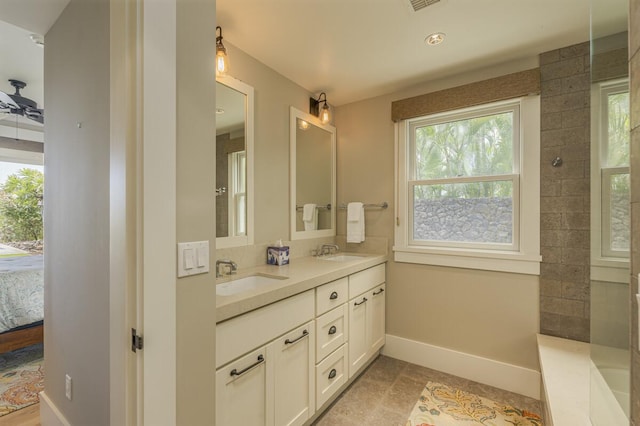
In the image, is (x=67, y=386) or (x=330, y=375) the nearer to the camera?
(x=67, y=386)

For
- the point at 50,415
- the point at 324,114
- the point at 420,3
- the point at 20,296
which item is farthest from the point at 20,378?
the point at 420,3

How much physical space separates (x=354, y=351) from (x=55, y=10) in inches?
106

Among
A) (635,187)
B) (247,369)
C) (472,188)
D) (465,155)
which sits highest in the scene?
(465,155)

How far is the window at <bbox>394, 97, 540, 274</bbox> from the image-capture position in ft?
6.92

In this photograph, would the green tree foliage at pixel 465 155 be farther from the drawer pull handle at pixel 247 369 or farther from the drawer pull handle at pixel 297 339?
the drawer pull handle at pixel 247 369

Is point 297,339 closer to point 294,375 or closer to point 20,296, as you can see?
point 294,375

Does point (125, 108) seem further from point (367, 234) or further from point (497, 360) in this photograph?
point (497, 360)

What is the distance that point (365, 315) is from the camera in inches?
Answer: 90.9

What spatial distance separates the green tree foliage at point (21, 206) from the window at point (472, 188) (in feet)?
16.9

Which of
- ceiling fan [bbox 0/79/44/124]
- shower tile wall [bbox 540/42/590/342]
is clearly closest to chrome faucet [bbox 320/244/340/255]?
shower tile wall [bbox 540/42/590/342]

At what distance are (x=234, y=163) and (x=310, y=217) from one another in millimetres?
916

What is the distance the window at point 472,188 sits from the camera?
2.11 m

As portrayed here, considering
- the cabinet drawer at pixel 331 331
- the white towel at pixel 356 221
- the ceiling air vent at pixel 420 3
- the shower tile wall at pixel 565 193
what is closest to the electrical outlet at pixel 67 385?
the cabinet drawer at pixel 331 331

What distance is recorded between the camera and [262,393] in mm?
1380
